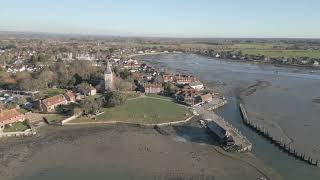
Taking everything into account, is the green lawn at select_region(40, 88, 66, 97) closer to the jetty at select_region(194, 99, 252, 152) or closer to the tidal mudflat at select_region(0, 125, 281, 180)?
the tidal mudflat at select_region(0, 125, 281, 180)

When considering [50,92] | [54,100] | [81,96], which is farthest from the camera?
[50,92]

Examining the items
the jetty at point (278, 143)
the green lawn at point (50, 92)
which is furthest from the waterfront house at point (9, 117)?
the jetty at point (278, 143)

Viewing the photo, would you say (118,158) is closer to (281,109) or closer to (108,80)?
(281,109)

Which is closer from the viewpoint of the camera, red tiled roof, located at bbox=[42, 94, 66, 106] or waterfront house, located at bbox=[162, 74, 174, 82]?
red tiled roof, located at bbox=[42, 94, 66, 106]

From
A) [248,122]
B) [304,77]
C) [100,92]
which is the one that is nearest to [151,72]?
[100,92]

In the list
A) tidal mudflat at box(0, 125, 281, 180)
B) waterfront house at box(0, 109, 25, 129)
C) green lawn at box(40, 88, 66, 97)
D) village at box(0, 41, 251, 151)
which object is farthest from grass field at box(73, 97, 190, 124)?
green lawn at box(40, 88, 66, 97)

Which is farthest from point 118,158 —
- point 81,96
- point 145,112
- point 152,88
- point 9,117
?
point 152,88

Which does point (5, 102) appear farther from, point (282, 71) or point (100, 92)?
point (282, 71)
